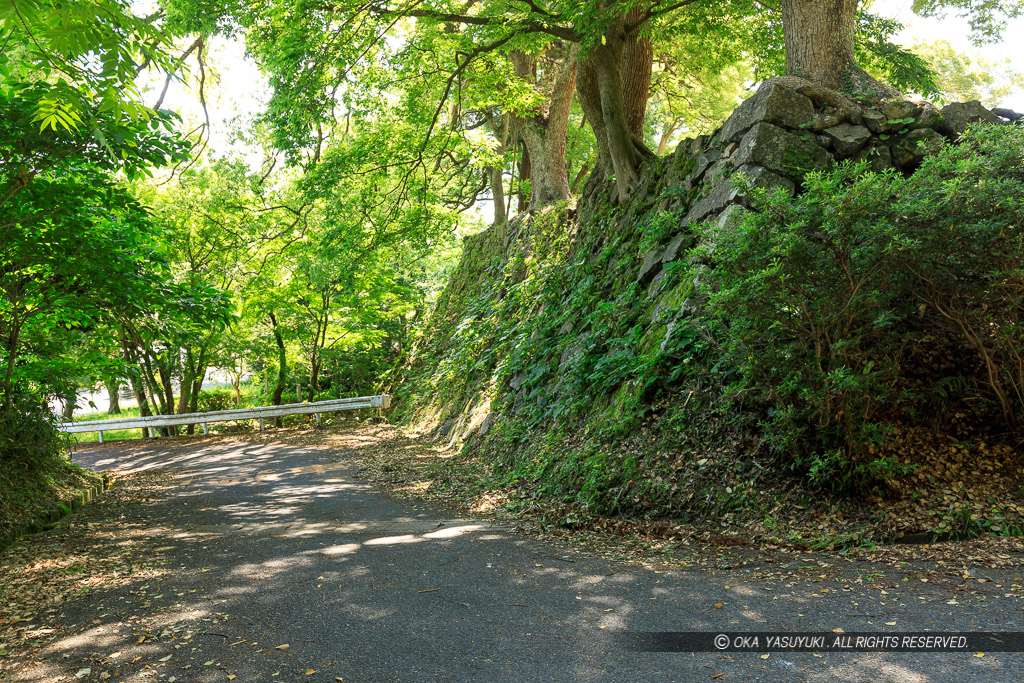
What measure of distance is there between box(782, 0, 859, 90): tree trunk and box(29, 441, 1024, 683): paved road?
739 centimetres

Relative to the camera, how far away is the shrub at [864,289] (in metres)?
4.98

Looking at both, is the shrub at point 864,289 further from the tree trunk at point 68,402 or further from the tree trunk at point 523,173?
the tree trunk at point 523,173

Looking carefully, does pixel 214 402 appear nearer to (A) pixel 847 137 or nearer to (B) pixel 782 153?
(B) pixel 782 153

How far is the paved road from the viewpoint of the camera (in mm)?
3260

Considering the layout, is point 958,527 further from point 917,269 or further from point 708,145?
point 708,145

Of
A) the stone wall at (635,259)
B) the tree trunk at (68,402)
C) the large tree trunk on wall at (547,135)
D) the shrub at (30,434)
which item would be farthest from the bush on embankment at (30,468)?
the large tree trunk on wall at (547,135)

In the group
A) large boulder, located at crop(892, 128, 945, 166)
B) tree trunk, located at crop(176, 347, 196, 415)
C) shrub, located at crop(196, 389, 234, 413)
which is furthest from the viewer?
shrub, located at crop(196, 389, 234, 413)

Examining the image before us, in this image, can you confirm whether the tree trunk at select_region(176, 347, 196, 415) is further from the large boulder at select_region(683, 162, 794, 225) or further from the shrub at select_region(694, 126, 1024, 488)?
A: the shrub at select_region(694, 126, 1024, 488)

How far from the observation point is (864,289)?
5.11 metres

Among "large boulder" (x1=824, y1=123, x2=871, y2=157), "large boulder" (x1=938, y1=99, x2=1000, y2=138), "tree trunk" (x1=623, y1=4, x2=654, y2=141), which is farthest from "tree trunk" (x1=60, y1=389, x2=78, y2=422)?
"large boulder" (x1=938, y1=99, x2=1000, y2=138)

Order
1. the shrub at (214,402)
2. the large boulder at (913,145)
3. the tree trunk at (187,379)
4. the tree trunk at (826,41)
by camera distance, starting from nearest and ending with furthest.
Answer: the large boulder at (913,145)
the tree trunk at (826,41)
the tree trunk at (187,379)
the shrub at (214,402)

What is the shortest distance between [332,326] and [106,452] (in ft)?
27.4

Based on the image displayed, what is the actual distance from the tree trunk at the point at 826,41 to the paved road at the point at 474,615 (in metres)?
7.39

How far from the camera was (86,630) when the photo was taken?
405 centimetres
